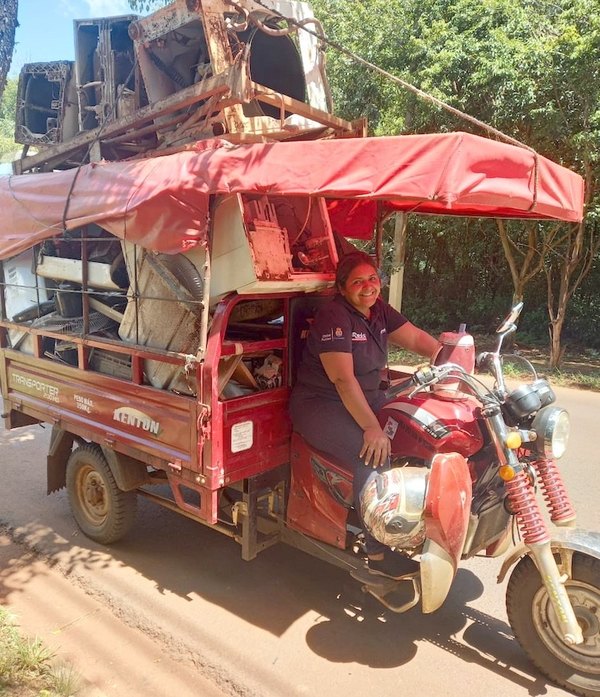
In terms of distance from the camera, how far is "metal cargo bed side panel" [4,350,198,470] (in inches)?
119

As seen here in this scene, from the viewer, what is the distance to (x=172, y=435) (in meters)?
3.07

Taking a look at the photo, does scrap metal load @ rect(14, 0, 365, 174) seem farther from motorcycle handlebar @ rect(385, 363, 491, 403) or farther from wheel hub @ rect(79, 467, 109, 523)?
wheel hub @ rect(79, 467, 109, 523)

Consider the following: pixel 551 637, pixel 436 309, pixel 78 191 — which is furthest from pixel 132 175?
pixel 436 309

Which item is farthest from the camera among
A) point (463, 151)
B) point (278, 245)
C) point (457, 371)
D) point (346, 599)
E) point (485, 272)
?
point (485, 272)

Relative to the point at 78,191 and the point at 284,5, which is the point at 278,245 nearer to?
the point at 78,191

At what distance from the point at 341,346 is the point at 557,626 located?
1.62 m

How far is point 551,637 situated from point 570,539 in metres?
0.50

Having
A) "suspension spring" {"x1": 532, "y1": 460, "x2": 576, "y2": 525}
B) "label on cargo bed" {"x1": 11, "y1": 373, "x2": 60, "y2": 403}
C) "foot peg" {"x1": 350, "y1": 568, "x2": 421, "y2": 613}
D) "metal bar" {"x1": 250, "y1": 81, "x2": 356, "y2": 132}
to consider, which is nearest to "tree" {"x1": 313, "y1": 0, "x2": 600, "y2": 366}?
"metal bar" {"x1": 250, "y1": 81, "x2": 356, "y2": 132}

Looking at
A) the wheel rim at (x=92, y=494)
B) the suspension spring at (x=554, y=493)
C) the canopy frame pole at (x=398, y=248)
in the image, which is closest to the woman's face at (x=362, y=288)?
the suspension spring at (x=554, y=493)

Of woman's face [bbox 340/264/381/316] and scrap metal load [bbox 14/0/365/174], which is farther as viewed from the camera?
scrap metal load [bbox 14/0/365/174]

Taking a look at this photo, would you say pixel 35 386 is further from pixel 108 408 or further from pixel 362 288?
pixel 362 288

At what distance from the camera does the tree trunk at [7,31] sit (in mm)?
3482

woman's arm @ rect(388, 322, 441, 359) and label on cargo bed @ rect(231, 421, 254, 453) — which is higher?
woman's arm @ rect(388, 322, 441, 359)

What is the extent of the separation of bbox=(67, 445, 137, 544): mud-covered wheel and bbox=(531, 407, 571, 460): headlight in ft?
8.53
